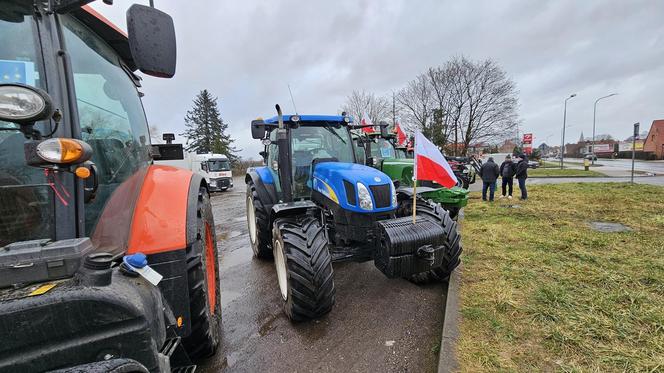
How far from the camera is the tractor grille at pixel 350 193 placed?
11.3 feet

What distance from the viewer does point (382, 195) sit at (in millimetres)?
3557

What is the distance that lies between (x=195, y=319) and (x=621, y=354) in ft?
10.3

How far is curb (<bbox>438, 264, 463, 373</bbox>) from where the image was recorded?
241cm

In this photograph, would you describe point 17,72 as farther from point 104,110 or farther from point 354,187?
point 354,187

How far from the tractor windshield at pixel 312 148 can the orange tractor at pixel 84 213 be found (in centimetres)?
217

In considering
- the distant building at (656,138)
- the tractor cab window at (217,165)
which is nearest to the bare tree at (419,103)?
the tractor cab window at (217,165)

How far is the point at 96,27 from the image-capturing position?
1990 millimetres

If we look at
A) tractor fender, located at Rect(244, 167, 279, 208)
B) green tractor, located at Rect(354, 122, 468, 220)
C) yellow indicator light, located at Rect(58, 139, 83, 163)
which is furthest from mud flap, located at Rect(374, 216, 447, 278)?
yellow indicator light, located at Rect(58, 139, 83, 163)

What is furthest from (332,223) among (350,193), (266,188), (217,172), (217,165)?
(217,165)

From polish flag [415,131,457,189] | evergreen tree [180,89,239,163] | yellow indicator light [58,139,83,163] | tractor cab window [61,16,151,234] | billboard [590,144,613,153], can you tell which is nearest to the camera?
yellow indicator light [58,139,83,163]

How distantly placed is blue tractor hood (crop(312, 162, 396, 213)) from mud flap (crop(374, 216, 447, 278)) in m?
0.27

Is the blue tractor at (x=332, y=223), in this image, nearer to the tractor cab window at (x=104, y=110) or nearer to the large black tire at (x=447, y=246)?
the large black tire at (x=447, y=246)

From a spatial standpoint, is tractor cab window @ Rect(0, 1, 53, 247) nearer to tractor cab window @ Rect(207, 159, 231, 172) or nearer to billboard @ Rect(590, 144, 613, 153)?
tractor cab window @ Rect(207, 159, 231, 172)

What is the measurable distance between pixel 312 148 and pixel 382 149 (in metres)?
5.74
